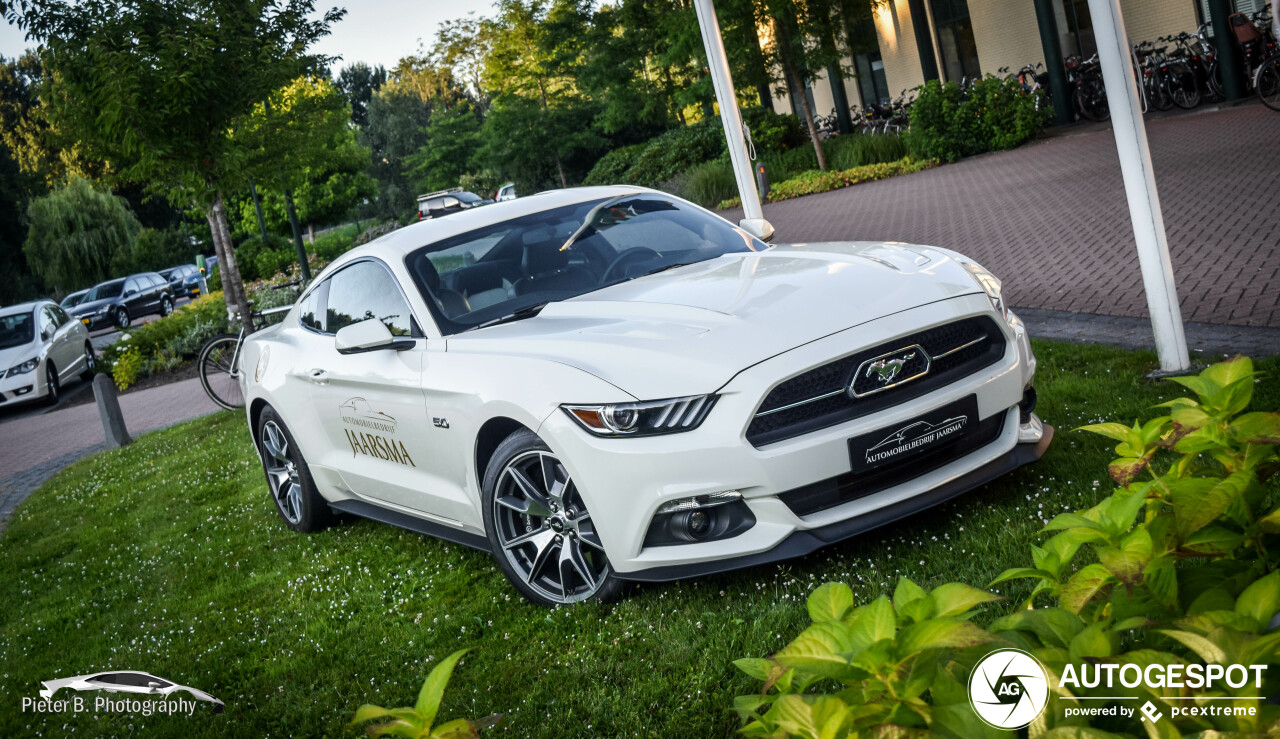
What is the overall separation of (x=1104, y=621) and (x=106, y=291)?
4082 centimetres

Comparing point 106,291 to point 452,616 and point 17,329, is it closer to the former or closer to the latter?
point 17,329

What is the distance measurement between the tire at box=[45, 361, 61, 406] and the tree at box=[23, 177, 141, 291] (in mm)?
28705

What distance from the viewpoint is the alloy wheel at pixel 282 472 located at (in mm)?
6344

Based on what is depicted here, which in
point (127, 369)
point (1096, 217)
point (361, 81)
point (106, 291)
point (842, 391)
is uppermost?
point (361, 81)

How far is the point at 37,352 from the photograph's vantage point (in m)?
18.9

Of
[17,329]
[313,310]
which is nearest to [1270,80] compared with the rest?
[313,310]

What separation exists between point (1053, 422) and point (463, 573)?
9.45ft

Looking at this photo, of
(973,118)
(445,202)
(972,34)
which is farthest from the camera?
(445,202)

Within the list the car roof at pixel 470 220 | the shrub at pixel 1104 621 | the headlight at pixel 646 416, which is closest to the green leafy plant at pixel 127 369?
the car roof at pixel 470 220

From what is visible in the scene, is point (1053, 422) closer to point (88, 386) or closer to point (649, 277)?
point (649, 277)

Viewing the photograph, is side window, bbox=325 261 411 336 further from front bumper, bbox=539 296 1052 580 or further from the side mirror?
front bumper, bbox=539 296 1052 580

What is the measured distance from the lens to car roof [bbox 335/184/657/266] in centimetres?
529

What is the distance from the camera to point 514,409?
4.03m

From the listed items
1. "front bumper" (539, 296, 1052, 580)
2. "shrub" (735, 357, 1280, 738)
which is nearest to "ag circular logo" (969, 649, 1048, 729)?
"shrub" (735, 357, 1280, 738)
